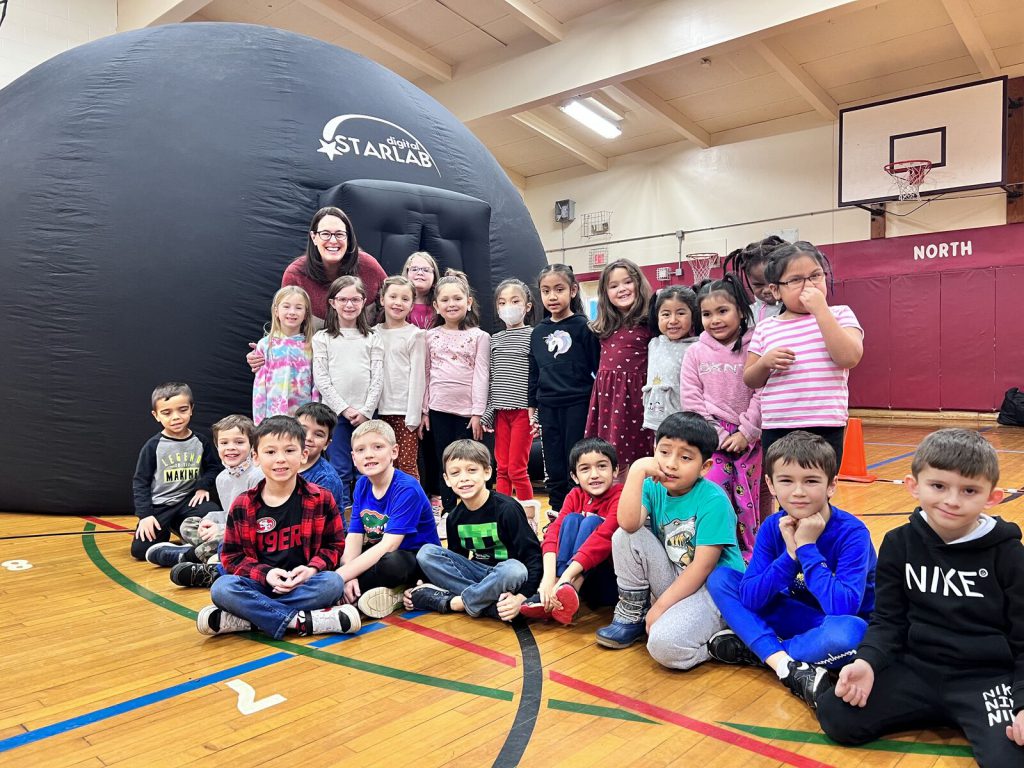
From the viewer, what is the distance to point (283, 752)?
1.82 m

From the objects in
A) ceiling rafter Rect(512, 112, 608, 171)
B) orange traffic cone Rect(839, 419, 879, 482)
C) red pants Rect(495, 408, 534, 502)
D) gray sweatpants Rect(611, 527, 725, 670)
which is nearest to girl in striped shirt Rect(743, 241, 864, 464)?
gray sweatpants Rect(611, 527, 725, 670)

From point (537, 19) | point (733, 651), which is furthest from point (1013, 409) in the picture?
point (733, 651)

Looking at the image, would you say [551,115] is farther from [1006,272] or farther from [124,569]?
[124,569]

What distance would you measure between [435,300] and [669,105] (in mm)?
10379

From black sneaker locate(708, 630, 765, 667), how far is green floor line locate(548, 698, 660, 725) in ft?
1.51

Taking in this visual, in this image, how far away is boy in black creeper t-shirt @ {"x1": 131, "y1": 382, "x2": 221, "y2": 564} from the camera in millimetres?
3750

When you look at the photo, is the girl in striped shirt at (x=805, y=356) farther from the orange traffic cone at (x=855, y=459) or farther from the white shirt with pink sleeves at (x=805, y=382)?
the orange traffic cone at (x=855, y=459)

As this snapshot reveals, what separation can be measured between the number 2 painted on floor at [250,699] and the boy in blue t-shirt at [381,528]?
637 millimetres

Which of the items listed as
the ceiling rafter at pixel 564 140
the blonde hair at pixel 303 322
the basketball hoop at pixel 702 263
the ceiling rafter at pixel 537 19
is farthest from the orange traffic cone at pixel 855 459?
the ceiling rafter at pixel 564 140

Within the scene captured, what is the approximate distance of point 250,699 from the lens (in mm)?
2127

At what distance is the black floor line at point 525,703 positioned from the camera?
5.88ft

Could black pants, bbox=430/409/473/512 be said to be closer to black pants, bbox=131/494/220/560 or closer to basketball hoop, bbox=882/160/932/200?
black pants, bbox=131/494/220/560

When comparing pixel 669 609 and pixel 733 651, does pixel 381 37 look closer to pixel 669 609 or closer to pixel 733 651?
pixel 669 609

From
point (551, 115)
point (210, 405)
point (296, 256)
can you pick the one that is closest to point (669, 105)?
point (551, 115)
